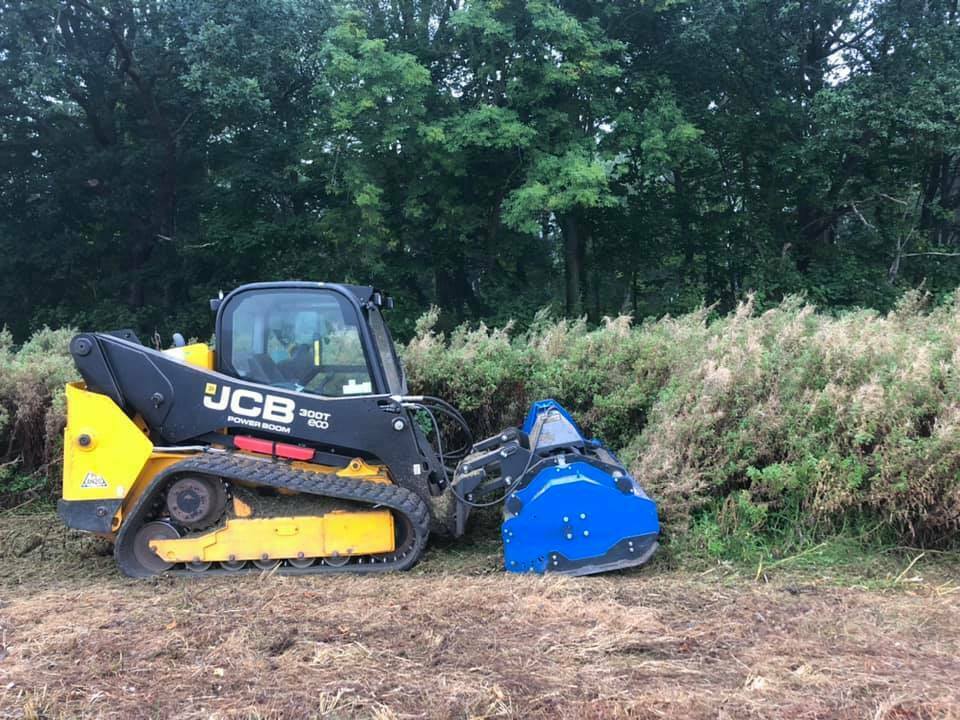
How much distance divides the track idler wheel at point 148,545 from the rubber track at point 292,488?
3 cm

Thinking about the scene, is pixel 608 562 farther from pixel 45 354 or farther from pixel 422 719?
pixel 45 354

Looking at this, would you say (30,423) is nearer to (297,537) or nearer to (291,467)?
(291,467)

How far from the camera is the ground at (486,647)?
9.29 feet

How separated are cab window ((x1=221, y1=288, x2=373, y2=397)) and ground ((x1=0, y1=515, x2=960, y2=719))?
50.3 inches

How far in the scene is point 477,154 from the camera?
54.7 feet

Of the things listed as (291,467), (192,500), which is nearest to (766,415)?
(291,467)

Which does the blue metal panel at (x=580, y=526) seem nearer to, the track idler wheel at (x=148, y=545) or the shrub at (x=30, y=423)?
the track idler wheel at (x=148, y=545)

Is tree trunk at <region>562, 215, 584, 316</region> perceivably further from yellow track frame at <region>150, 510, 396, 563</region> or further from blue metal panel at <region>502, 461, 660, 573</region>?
yellow track frame at <region>150, 510, 396, 563</region>

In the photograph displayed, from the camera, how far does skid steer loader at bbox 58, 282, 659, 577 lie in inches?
176

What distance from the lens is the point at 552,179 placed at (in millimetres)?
14883

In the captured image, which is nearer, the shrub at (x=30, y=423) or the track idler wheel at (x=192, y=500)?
the track idler wheel at (x=192, y=500)

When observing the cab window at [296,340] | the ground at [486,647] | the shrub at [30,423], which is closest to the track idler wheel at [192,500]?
the ground at [486,647]

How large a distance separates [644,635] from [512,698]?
0.86 meters

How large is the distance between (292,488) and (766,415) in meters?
3.37
